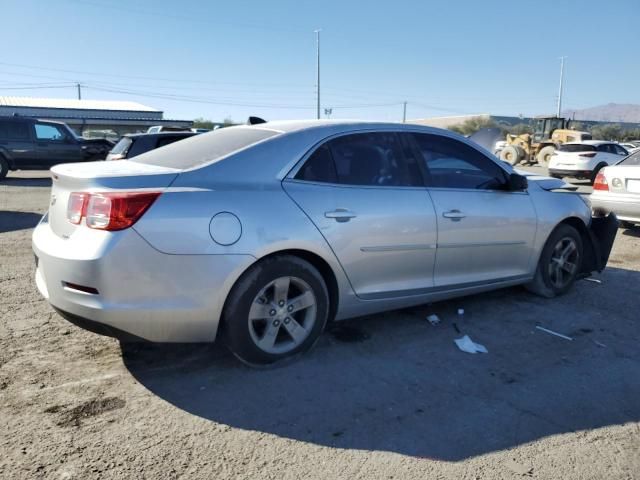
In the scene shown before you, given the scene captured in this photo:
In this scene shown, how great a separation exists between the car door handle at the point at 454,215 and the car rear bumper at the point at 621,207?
4429 millimetres

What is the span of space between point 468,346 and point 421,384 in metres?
0.78

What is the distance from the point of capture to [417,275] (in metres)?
4.08

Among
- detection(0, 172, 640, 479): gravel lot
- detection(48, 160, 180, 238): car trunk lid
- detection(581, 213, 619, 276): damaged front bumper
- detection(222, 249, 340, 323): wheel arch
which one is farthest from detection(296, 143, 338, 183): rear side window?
detection(581, 213, 619, 276): damaged front bumper

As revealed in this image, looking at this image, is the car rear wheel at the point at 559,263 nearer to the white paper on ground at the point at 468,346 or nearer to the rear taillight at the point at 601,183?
the white paper on ground at the point at 468,346

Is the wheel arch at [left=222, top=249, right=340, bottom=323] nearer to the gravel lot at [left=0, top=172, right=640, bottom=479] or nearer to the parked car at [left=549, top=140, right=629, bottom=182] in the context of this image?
the gravel lot at [left=0, top=172, right=640, bottom=479]

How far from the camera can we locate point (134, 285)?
2941 millimetres

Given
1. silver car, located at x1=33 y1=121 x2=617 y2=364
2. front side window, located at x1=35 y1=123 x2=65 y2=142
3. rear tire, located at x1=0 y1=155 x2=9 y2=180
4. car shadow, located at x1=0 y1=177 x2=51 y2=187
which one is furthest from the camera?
front side window, located at x1=35 y1=123 x2=65 y2=142

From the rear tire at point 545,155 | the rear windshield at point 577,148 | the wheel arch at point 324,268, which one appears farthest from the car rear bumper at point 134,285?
the rear tire at point 545,155

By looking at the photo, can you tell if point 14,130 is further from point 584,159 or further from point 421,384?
point 584,159

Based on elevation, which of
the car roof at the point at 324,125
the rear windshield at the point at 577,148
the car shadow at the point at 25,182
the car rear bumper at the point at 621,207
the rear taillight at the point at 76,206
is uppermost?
the car roof at the point at 324,125

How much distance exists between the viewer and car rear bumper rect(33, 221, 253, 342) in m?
2.90

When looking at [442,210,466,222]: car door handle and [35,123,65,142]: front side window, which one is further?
[35,123,65,142]: front side window

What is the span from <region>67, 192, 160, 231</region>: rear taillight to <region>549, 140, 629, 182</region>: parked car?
1753 centimetres

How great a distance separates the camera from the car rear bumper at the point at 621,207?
7804mm
